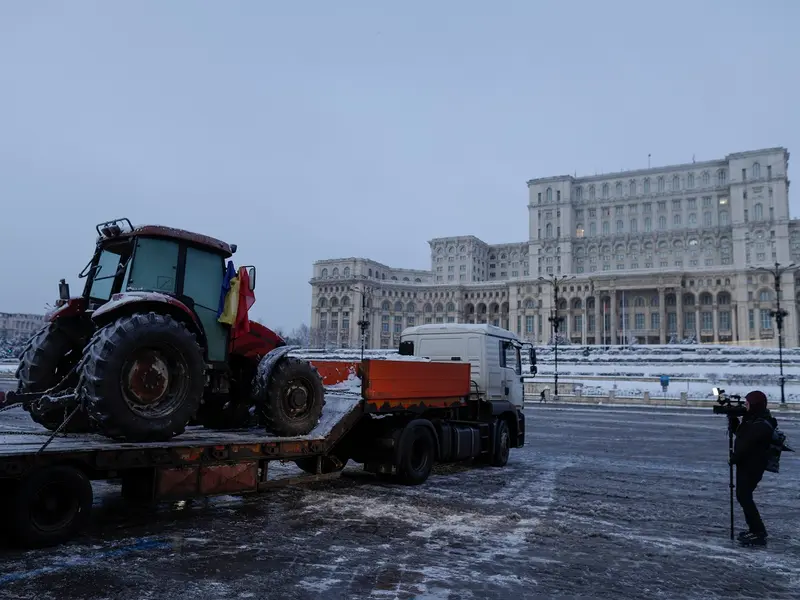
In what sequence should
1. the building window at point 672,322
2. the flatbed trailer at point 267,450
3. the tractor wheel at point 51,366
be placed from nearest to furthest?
the flatbed trailer at point 267,450 → the tractor wheel at point 51,366 → the building window at point 672,322

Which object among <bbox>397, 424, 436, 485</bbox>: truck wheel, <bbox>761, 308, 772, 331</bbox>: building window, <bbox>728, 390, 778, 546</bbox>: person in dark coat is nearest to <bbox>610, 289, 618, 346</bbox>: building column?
<bbox>761, 308, 772, 331</bbox>: building window

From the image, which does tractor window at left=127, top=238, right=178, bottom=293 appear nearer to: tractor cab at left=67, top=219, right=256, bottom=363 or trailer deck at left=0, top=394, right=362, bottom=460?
tractor cab at left=67, top=219, right=256, bottom=363

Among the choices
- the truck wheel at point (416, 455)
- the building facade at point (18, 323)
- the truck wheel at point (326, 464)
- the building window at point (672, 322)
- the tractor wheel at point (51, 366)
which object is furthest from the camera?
the building facade at point (18, 323)

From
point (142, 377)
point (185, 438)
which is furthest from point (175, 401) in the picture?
point (185, 438)

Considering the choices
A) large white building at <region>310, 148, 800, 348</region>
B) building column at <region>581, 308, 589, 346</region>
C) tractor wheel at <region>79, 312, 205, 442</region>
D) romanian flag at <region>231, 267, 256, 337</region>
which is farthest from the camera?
building column at <region>581, 308, 589, 346</region>

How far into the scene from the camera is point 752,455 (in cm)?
746

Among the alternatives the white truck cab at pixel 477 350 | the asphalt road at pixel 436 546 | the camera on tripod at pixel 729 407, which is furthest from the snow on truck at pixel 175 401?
the camera on tripod at pixel 729 407

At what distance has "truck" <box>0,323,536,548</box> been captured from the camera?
6.13 meters

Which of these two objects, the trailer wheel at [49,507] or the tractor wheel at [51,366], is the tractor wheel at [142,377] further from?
the tractor wheel at [51,366]

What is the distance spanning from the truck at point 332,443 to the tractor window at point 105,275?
1.80 meters

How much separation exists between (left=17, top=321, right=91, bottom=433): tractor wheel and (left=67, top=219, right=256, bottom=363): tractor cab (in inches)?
18.2

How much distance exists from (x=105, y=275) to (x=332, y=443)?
13.2ft

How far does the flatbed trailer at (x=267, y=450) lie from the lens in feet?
19.9

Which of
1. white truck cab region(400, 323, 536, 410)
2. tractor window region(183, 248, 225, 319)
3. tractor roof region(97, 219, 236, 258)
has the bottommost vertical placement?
white truck cab region(400, 323, 536, 410)
